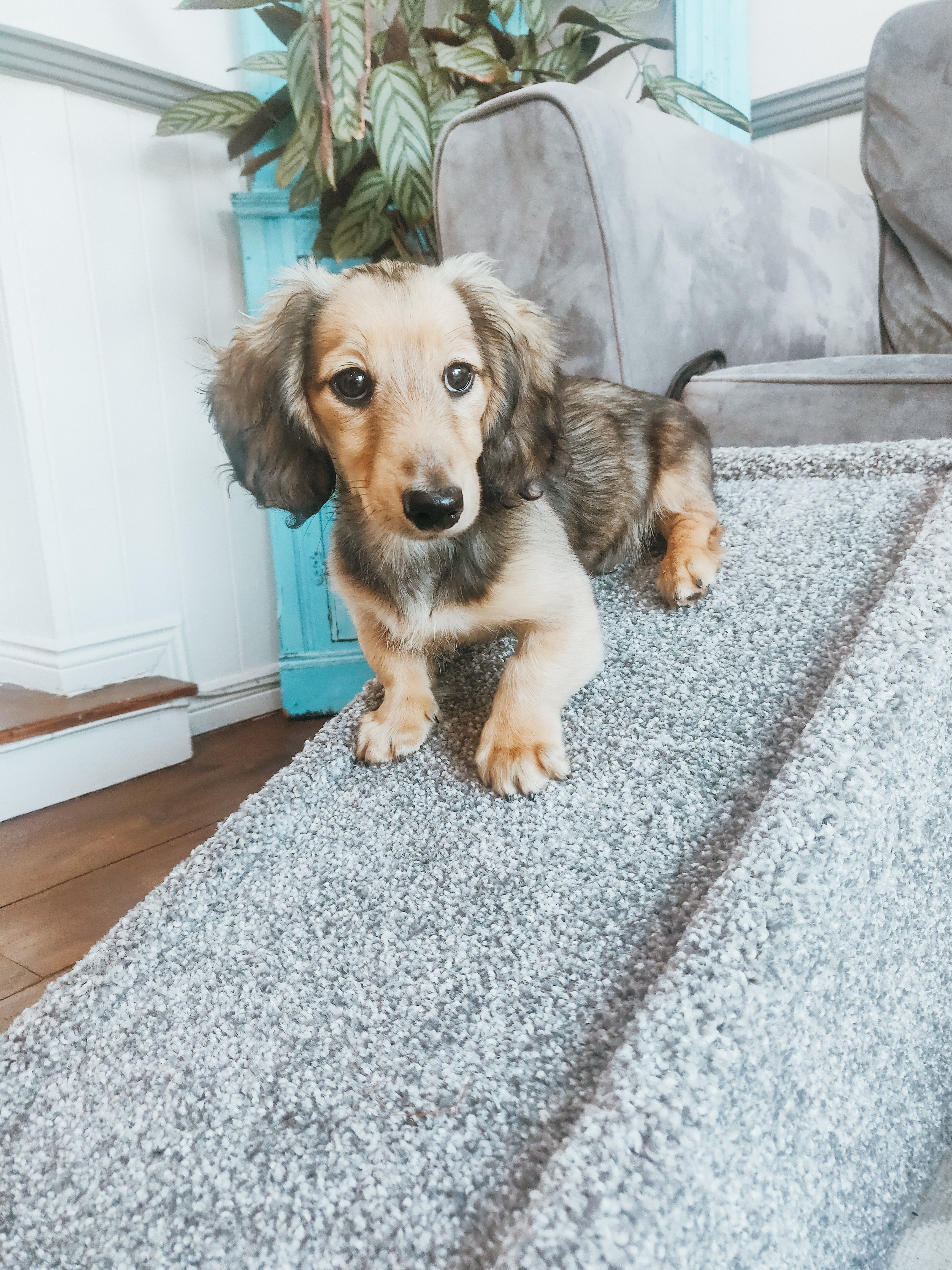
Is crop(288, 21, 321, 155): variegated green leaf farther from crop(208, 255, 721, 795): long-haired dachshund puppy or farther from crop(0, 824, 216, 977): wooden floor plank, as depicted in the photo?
crop(0, 824, 216, 977): wooden floor plank

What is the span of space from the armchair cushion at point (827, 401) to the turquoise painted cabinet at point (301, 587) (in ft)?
3.50

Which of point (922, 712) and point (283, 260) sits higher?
point (283, 260)

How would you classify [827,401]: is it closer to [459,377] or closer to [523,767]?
[459,377]

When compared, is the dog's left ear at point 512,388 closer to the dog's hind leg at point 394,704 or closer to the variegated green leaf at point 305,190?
the dog's hind leg at point 394,704

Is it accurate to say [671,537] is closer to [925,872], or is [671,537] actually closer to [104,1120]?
[925,872]

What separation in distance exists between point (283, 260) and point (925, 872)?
207cm

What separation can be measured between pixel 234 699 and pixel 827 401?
5.85 ft

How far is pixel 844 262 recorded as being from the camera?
1803mm

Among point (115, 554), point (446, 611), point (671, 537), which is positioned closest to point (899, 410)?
point (671, 537)

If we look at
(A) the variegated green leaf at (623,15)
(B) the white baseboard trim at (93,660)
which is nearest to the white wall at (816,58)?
(A) the variegated green leaf at (623,15)

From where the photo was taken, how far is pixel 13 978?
1.28 meters

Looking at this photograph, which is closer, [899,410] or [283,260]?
[899,410]

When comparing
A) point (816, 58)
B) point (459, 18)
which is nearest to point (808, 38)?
point (816, 58)

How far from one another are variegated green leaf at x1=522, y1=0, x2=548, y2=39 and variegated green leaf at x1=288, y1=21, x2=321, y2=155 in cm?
58
